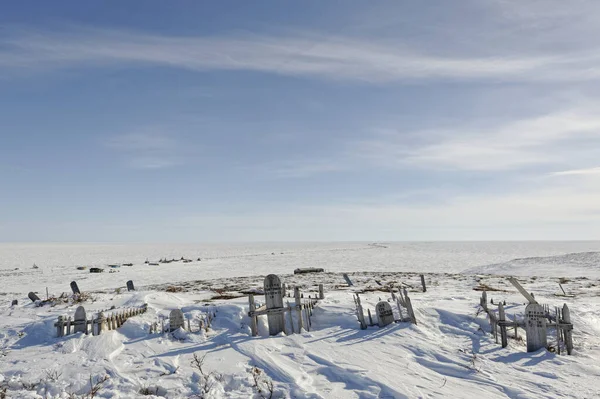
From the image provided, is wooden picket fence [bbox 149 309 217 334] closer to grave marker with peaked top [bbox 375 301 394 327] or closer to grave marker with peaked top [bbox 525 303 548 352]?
grave marker with peaked top [bbox 375 301 394 327]

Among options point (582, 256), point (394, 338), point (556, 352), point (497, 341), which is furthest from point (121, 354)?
point (582, 256)

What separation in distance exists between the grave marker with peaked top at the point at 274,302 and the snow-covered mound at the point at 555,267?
1109 inches

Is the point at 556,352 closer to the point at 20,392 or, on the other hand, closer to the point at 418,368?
the point at 418,368

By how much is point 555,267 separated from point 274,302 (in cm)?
3401

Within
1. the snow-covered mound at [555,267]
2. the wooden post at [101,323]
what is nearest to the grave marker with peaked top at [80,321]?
the wooden post at [101,323]

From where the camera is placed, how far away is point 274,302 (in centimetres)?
1130

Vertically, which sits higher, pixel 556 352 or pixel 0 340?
pixel 0 340

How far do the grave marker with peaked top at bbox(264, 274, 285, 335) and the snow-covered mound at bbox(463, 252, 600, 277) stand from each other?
2816 cm

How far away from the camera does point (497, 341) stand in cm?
1052

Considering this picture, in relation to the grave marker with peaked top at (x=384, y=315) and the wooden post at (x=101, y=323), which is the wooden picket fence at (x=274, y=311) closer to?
the grave marker with peaked top at (x=384, y=315)

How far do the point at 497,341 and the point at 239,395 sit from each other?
7.03 metres

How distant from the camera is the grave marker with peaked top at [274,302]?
36.4 ft

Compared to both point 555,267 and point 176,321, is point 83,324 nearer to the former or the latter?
point 176,321

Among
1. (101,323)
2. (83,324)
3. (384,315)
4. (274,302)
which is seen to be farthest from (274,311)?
(83,324)
